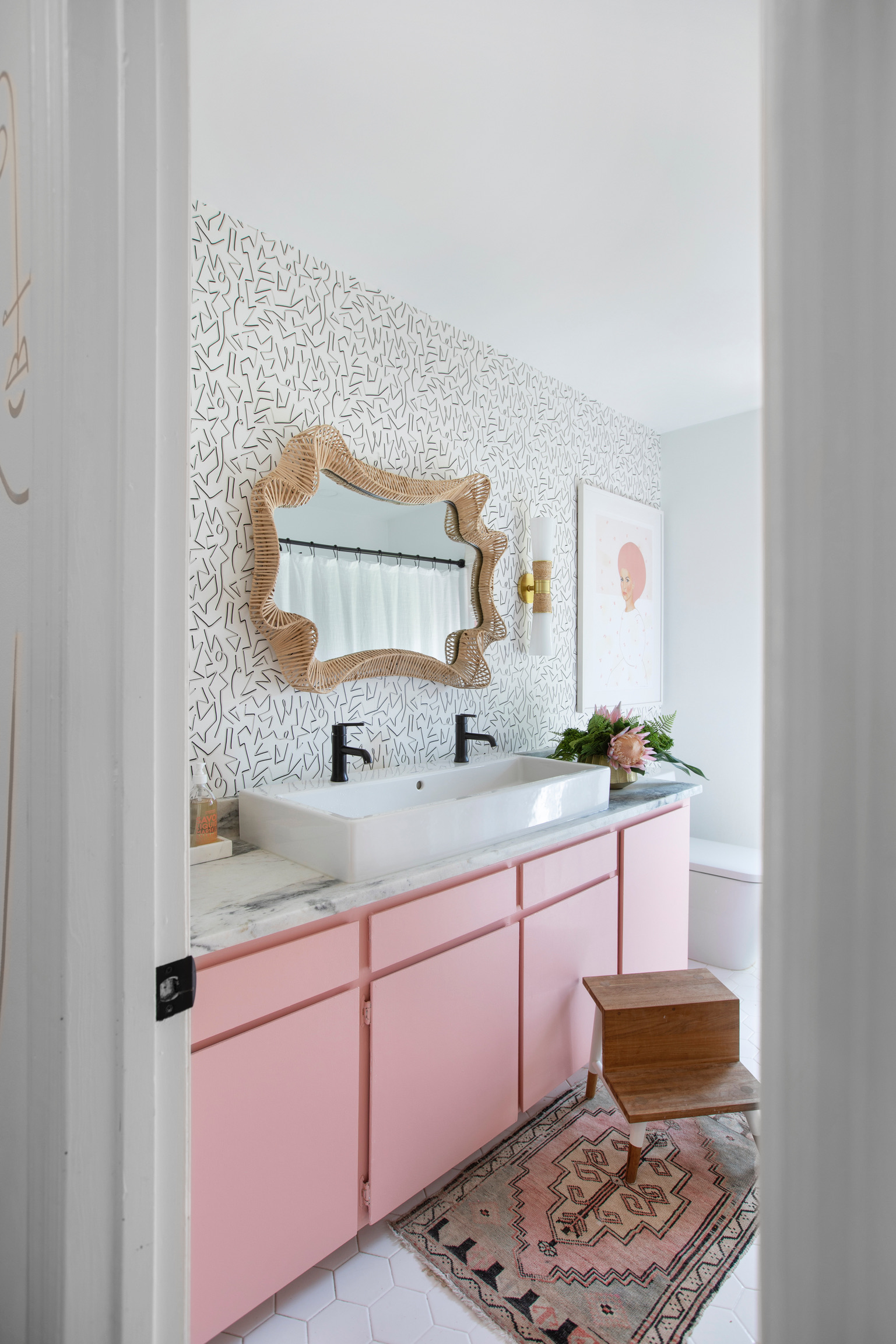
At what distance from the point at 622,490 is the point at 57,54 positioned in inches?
113

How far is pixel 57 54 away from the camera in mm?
670

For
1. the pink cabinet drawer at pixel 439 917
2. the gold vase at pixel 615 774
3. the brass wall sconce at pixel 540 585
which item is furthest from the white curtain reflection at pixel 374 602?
the pink cabinet drawer at pixel 439 917

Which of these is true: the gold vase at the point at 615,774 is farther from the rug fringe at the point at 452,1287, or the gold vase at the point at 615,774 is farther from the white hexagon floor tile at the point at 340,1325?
the white hexagon floor tile at the point at 340,1325

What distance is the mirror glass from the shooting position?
191 cm

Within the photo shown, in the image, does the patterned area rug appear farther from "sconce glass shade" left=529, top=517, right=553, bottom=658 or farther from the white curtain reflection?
"sconce glass shade" left=529, top=517, right=553, bottom=658

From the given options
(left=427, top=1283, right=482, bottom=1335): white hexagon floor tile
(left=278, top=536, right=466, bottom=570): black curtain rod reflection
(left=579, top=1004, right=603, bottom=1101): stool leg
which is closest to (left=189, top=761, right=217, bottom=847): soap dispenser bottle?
(left=278, top=536, right=466, bottom=570): black curtain rod reflection

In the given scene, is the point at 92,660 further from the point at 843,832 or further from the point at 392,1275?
the point at 392,1275

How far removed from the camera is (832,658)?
29 cm

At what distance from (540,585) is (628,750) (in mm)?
709

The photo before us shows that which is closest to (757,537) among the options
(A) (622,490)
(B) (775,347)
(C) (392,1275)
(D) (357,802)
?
(A) (622,490)

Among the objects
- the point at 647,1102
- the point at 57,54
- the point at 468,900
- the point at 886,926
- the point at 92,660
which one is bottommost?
the point at 647,1102

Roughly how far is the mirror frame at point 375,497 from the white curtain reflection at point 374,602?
0.11 ft

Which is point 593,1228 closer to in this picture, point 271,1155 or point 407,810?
point 271,1155

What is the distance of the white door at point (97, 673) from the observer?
67cm
